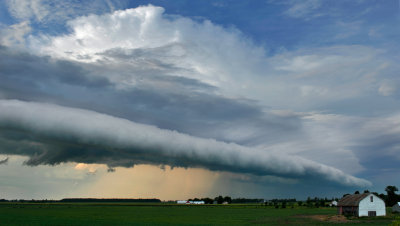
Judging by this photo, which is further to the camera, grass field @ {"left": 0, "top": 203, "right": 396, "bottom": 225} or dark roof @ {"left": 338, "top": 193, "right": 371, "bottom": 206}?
dark roof @ {"left": 338, "top": 193, "right": 371, "bottom": 206}

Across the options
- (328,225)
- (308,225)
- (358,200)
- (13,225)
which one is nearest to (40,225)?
(13,225)

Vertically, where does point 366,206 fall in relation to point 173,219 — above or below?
above

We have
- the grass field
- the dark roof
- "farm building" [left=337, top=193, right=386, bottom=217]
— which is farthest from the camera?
the dark roof

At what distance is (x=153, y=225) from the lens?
67000 millimetres

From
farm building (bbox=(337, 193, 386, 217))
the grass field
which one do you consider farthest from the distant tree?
farm building (bbox=(337, 193, 386, 217))

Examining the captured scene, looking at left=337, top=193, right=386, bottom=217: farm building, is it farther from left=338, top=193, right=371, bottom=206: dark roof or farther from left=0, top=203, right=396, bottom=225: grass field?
left=0, top=203, right=396, bottom=225: grass field

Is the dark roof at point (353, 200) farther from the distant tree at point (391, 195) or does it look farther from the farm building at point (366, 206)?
the distant tree at point (391, 195)

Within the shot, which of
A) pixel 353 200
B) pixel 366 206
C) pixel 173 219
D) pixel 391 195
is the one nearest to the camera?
pixel 173 219

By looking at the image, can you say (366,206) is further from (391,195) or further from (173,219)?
(391,195)

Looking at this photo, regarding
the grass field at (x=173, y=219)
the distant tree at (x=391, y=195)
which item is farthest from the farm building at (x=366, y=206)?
the distant tree at (x=391, y=195)

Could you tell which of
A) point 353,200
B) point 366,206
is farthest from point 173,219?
point 366,206

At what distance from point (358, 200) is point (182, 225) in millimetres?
55772

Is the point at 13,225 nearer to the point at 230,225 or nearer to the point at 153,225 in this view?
the point at 153,225

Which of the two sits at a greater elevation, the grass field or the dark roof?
the dark roof
